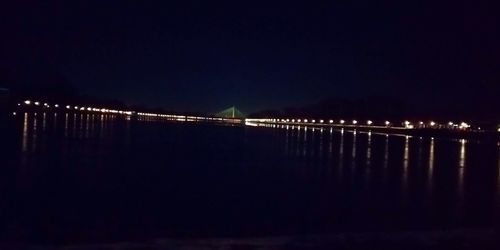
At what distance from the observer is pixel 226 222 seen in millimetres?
10031

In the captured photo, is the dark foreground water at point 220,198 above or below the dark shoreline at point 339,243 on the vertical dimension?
below

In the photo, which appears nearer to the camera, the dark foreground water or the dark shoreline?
the dark shoreline

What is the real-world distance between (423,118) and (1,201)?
15562 centimetres

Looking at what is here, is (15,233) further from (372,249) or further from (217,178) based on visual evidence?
(217,178)

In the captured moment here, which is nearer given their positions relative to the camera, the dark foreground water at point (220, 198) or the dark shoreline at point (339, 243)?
the dark shoreline at point (339, 243)

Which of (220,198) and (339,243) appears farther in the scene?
(220,198)

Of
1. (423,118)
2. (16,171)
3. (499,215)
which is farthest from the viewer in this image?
(423,118)

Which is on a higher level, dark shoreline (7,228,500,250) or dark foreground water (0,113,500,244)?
dark shoreline (7,228,500,250)

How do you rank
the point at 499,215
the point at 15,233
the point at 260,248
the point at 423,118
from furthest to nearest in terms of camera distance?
1. the point at 423,118
2. the point at 499,215
3. the point at 15,233
4. the point at 260,248

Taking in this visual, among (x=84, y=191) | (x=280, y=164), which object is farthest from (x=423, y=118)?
(x=84, y=191)

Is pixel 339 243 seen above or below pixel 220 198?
above

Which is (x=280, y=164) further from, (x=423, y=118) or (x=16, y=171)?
(x=423, y=118)

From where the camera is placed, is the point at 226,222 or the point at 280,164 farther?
the point at 280,164

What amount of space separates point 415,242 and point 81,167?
1232cm
